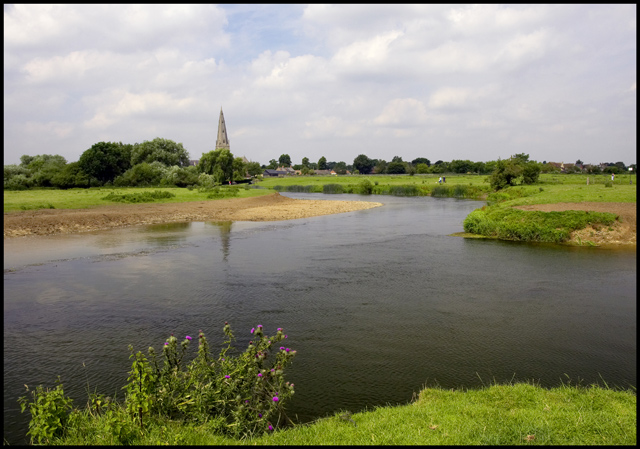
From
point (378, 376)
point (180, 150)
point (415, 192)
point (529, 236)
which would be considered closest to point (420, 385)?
point (378, 376)

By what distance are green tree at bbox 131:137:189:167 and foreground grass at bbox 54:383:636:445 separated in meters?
80.4

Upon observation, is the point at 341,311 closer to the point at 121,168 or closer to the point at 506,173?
the point at 506,173

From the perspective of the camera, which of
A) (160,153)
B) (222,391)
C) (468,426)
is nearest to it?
(468,426)

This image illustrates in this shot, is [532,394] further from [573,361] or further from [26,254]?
[26,254]

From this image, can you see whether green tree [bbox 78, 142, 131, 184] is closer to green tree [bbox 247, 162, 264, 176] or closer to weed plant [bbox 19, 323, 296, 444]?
green tree [bbox 247, 162, 264, 176]

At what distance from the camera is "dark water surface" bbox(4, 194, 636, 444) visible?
1016cm

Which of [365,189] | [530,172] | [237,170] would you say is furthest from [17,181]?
[530,172]

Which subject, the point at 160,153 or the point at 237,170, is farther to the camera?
the point at 237,170

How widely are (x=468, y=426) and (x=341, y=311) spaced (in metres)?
7.99

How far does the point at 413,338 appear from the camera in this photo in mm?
12289

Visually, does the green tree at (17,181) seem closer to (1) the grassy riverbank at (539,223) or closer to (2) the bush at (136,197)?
(2) the bush at (136,197)

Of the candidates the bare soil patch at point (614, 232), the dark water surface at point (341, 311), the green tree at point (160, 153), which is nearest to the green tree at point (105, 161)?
the green tree at point (160, 153)

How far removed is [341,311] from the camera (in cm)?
1461

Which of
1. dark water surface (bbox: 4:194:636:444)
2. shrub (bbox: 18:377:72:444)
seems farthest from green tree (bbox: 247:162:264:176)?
shrub (bbox: 18:377:72:444)
